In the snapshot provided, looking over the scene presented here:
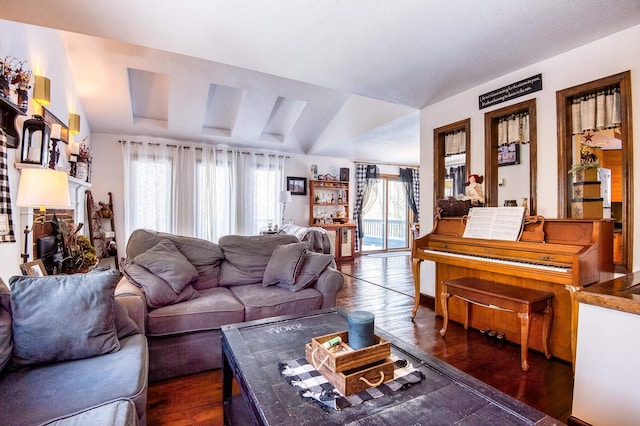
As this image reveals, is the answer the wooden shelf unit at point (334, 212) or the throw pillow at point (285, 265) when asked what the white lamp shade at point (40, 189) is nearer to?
the throw pillow at point (285, 265)

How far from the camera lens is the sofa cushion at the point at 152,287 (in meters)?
2.18

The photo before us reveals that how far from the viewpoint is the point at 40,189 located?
1.95 m

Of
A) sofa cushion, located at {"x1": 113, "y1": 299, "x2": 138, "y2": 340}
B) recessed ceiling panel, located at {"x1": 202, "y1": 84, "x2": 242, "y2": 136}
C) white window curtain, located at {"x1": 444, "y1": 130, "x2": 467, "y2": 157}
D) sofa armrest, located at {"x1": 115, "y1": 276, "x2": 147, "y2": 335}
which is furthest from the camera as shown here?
recessed ceiling panel, located at {"x1": 202, "y1": 84, "x2": 242, "y2": 136}

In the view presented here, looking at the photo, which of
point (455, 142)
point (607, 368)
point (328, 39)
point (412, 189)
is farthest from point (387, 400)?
point (412, 189)

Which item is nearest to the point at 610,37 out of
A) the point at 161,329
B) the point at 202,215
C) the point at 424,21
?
the point at 424,21

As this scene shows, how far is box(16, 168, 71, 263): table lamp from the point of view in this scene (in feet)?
6.31

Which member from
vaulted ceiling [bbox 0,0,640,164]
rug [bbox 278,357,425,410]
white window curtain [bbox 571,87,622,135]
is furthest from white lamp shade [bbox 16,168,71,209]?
white window curtain [bbox 571,87,622,135]

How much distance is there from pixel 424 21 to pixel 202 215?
507 cm

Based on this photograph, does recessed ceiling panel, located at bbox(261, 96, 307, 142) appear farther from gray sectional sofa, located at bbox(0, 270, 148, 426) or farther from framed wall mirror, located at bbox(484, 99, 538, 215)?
gray sectional sofa, located at bbox(0, 270, 148, 426)

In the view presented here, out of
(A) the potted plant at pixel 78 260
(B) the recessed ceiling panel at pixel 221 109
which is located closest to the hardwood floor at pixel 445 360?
(A) the potted plant at pixel 78 260

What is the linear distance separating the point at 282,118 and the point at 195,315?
481 centimetres

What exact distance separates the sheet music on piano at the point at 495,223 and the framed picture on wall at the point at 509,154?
0.82 m

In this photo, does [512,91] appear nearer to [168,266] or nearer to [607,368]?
[607,368]

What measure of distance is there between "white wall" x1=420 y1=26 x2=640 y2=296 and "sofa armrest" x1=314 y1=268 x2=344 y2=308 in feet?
5.11
